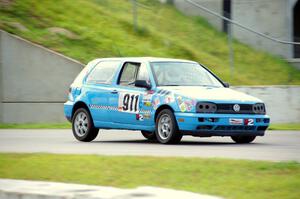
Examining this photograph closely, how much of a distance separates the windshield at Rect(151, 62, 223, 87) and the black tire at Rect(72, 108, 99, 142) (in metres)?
1.73

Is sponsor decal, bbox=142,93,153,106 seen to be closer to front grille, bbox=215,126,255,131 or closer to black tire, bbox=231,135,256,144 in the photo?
front grille, bbox=215,126,255,131

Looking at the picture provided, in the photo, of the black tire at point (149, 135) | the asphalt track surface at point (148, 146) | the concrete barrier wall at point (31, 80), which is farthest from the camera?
the concrete barrier wall at point (31, 80)

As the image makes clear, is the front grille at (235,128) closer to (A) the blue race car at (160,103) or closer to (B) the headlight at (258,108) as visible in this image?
(A) the blue race car at (160,103)

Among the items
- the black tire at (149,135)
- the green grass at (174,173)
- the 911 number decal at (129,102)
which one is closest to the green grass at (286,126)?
the black tire at (149,135)

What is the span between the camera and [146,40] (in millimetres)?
33531

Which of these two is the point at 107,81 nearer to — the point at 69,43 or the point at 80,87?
the point at 80,87

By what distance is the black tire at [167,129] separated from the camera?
16.6 m

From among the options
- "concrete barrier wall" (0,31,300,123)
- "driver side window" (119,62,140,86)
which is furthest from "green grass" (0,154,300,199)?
"concrete barrier wall" (0,31,300,123)

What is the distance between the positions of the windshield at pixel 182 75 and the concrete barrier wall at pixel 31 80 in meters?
10.8

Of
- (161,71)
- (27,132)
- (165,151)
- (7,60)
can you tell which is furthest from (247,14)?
(165,151)

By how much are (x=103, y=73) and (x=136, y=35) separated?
15.1m

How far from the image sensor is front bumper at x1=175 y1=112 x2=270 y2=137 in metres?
16.4

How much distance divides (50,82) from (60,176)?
17.9 metres

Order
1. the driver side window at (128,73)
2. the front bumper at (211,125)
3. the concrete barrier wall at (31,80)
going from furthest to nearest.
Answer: the concrete barrier wall at (31,80)
the driver side window at (128,73)
the front bumper at (211,125)
